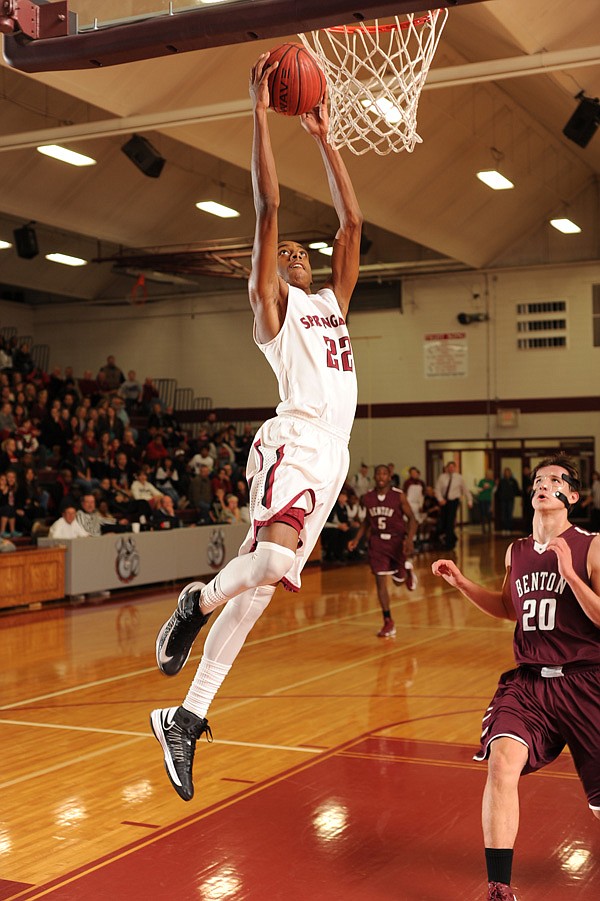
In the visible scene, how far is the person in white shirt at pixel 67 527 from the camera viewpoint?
14336 mm

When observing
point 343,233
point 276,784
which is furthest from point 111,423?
point 343,233

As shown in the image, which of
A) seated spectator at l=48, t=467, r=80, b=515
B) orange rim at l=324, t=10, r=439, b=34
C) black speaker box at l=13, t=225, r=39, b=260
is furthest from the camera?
black speaker box at l=13, t=225, r=39, b=260

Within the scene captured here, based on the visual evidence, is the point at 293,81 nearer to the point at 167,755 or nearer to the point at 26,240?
the point at 167,755

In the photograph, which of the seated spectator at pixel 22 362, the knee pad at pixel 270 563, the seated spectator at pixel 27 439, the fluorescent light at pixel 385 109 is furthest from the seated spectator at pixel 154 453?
the knee pad at pixel 270 563

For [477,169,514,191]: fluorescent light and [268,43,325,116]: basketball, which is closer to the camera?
[268,43,325,116]: basketball

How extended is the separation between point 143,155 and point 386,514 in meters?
7.57

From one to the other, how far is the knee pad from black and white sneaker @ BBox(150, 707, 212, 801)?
0.73 meters

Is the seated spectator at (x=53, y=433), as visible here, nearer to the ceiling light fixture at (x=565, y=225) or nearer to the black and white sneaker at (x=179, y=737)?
the ceiling light fixture at (x=565, y=225)

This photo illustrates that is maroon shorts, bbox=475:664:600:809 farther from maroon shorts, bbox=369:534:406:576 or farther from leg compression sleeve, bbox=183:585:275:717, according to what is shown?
maroon shorts, bbox=369:534:406:576

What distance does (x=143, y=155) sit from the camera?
16.0m

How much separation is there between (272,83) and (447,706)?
5367 millimetres

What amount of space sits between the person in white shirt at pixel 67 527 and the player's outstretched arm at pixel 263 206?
1074cm

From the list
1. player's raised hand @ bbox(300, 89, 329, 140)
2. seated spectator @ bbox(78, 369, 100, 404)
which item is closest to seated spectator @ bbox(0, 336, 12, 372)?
seated spectator @ bbox(78, 369, 100, 404)

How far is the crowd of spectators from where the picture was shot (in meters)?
15.4
